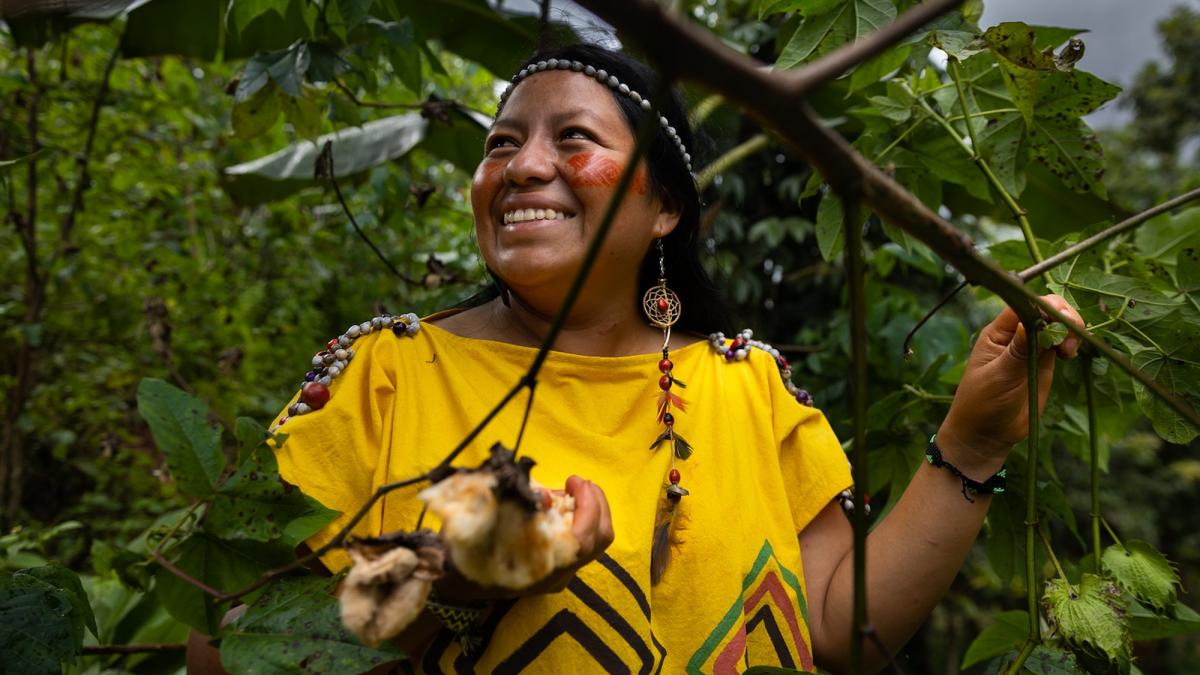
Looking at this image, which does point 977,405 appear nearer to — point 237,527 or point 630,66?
point 630,66

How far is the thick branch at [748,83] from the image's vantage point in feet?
1.58

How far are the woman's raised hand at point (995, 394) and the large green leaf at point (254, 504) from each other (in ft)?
2.85

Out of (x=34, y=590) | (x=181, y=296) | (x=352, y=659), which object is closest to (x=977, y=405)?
(x=352, y=659)

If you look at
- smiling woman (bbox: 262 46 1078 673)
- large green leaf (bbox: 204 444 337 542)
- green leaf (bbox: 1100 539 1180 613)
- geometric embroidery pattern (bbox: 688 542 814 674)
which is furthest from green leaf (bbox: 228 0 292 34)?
green leaf (bbox: 1100 539 1180 613)

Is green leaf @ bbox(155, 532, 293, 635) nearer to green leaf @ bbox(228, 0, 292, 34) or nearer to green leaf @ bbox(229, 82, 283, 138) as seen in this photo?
green leaf @ bbox(228, 0, 292, 34)

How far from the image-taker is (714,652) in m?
1.15

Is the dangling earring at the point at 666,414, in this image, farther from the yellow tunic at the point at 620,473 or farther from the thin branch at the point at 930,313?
the thin branch at the point at 930,313

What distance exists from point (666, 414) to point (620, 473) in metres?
0.12

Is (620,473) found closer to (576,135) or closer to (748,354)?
(748,354)

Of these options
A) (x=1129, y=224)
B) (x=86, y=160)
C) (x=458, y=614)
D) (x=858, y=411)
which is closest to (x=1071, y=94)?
(x=1129, y=224)

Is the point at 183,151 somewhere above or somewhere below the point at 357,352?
below

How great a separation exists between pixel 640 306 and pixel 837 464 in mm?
410

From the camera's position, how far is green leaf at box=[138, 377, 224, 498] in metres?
0.69

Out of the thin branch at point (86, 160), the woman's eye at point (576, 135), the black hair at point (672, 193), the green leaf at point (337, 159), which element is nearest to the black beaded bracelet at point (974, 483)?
the black hair at point (672, 193)
